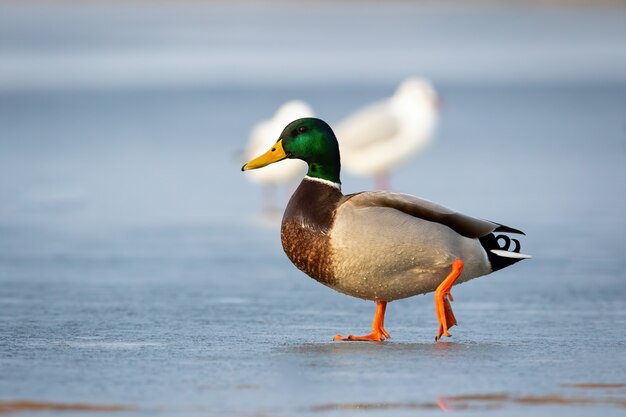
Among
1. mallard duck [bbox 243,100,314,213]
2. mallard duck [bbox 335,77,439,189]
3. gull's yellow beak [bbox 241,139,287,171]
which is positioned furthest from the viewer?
mallard duck [bbox 335,77,439,189]

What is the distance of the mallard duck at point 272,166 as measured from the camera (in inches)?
422

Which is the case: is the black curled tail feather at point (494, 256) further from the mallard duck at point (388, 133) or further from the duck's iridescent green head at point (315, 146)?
the mallard duck at point (388, 133)

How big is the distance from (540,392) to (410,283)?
4.11 feet

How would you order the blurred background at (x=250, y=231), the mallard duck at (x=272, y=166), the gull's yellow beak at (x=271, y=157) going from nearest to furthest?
the blurred background at (x=250, y=231)
the gull's yellow beak at (x=271, y=157)
the mallard duck at (x=272, y=166)

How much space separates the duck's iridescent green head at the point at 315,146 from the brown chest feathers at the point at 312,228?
72mm

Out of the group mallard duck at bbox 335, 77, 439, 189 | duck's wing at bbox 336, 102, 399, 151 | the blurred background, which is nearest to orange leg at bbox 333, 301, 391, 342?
the blurred background

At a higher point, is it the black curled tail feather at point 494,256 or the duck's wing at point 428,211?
the duck's wing at point 428,211

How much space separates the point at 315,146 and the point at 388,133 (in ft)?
22.0

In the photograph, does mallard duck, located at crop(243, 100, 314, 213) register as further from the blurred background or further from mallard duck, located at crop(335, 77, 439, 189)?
mallard duck, located at crop(335, 77, 439, 189)

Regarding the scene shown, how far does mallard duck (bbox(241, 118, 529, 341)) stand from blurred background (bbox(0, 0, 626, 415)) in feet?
0.86

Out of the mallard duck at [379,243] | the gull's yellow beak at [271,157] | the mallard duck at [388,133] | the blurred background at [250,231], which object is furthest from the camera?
the mallard duck at [388,133]

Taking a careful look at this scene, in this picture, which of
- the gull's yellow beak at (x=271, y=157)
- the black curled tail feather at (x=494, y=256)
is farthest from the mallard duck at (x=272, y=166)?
the black curled tail feather at (x=494, y=256)

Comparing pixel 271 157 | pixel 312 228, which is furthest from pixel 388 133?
pixel 312 228

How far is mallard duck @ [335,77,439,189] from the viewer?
12.0m
